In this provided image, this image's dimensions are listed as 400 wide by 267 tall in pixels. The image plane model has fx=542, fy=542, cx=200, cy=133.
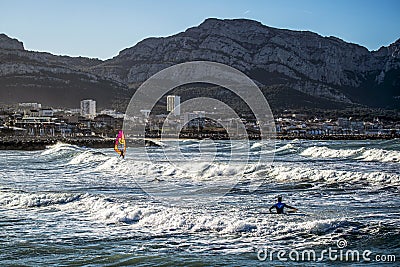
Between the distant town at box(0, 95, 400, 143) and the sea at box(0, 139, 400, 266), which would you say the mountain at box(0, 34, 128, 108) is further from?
the sea at box(0, 139, 400, 266)

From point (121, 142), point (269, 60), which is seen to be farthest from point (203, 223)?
point (269, 60)

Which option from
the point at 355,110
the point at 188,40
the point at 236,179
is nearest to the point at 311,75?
the point at 355,110

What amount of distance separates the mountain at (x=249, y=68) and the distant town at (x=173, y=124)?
42.8ft

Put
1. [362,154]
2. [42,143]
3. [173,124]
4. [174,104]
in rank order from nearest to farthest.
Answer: [362,154]
[42,143]
[173,124]
[174,104]

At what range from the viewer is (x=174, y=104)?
145m

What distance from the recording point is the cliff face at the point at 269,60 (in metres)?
171

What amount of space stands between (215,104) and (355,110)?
38112 mm

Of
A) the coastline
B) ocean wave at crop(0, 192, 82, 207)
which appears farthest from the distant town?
ocean wave at crop(0, 192, 82, 207)

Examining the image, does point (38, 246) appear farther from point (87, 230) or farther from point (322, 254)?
point (322, 254)

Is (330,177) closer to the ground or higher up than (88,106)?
closer to the ground

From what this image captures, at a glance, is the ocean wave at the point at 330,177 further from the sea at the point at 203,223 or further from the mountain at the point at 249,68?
the mountain at the point at 249,68

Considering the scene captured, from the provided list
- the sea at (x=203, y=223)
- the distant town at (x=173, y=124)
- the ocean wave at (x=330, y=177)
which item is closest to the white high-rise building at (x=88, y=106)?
the distant town at (x=173, y=124)

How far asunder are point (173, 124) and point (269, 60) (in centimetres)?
6411

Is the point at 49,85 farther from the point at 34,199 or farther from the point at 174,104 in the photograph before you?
the point at 34,199
